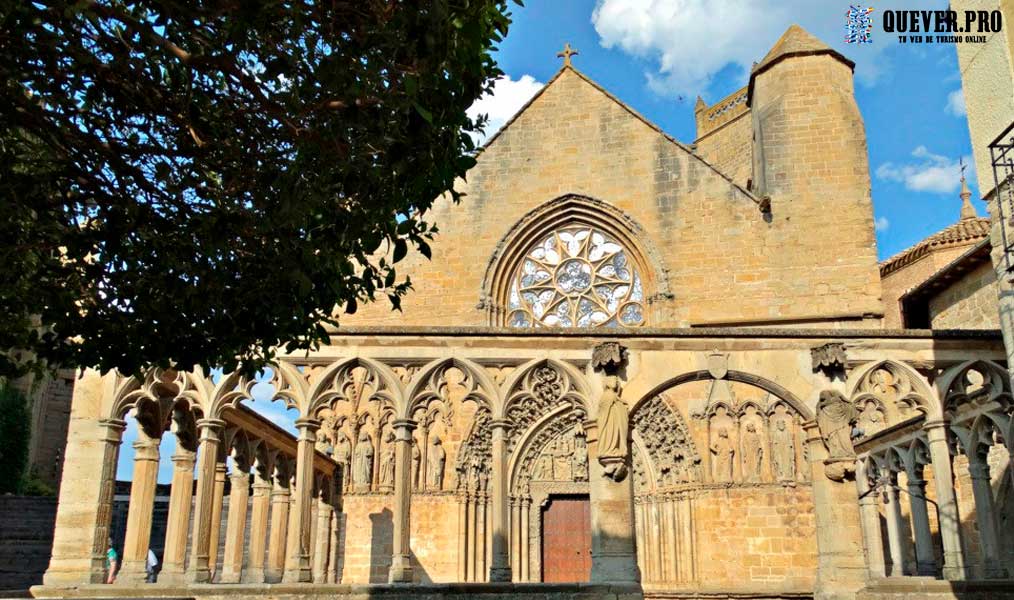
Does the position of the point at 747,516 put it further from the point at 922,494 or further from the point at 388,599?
the point at 388,599

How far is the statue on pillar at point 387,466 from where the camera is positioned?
14617 mm

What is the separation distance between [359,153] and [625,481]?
5.66 meters

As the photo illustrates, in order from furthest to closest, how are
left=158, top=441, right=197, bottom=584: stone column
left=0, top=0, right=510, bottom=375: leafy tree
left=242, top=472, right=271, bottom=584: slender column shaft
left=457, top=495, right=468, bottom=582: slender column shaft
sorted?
left=457, top=495, right=468, bottom=582: slender column shaft < left=242, top=472, right=271, bottom=584: slender column shaft < left=158, top=441, right=197, bottom=584: stone column < left=0, top=0, right=510, bottom=375: leafy tree

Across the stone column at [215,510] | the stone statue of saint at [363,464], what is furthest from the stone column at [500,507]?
the stone statue of saint at [363,464]

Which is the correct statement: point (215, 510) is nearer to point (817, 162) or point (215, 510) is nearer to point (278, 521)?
point (278, 521)

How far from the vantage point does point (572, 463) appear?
50.9ft

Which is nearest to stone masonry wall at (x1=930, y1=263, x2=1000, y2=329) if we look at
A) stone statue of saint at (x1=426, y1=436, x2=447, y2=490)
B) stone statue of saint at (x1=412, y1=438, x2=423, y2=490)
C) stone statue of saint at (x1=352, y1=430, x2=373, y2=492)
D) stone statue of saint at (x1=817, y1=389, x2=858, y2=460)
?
stone statue of saint at (x1=817, y1=389, x2=858, y2=460)

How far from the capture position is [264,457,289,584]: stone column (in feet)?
38.6

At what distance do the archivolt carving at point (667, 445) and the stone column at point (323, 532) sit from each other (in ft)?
15.8

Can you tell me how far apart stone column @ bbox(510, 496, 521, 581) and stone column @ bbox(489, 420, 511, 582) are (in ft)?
18.1

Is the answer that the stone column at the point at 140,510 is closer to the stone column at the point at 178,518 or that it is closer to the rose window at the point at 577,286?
the stone column at the point at 178,518

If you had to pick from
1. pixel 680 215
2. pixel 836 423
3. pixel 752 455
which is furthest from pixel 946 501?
pixel 680 215

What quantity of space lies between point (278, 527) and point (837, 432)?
7085 millimetres

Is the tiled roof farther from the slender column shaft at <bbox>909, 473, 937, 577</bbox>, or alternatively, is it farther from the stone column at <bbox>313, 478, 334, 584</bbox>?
the stone column at <bbox>313, 478, 334, 584</bbox>
